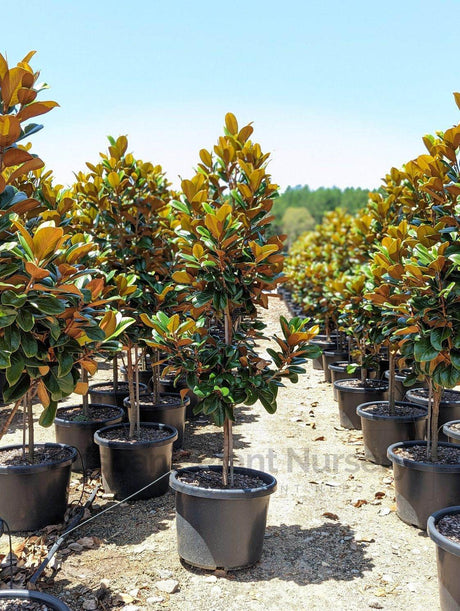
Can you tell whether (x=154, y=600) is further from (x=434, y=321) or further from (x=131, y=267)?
(x=131, y=267)

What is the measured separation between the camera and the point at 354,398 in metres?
6.16

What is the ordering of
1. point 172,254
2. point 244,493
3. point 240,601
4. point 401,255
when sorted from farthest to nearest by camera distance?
point 172,254
point 401,255
point 244,493
point 240,601

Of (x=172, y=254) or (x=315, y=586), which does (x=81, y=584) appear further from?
(x=172, y=254)

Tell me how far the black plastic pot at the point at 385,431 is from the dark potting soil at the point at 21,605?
10.9ft

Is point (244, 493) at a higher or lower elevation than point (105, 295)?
lower

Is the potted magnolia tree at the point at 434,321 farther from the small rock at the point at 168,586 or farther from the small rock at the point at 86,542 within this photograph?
the small rock at the point at 86,542

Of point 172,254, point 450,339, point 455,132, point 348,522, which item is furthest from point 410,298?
point 172,254

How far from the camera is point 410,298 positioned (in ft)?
11.7

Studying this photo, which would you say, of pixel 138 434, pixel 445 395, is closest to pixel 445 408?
pixel 445 395

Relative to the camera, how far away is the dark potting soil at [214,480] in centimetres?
334

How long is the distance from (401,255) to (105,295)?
7.01 feet

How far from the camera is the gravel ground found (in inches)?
114

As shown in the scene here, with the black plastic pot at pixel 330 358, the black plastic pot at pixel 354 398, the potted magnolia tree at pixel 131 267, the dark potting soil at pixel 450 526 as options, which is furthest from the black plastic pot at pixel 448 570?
the black plastic pot at pixel 330 358

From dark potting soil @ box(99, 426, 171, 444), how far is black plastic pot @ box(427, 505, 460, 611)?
7.01 ft
